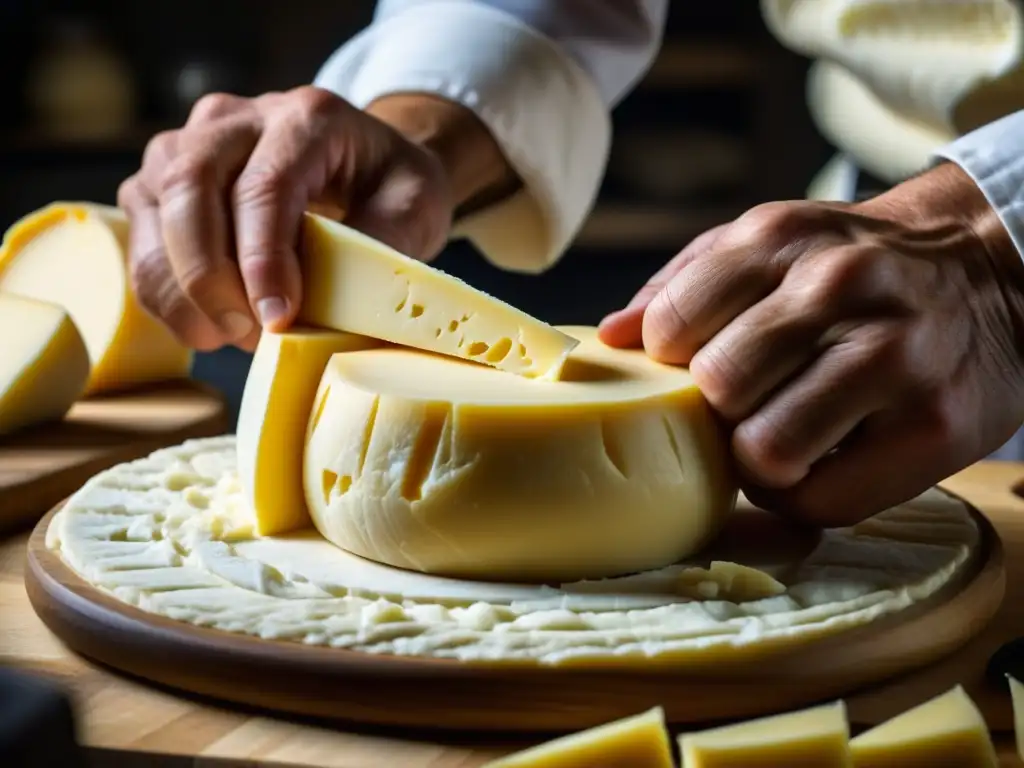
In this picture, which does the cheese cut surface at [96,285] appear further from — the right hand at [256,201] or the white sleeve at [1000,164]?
the white sleeve at [1000,164]

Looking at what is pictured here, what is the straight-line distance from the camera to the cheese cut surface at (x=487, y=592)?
2.89 ft

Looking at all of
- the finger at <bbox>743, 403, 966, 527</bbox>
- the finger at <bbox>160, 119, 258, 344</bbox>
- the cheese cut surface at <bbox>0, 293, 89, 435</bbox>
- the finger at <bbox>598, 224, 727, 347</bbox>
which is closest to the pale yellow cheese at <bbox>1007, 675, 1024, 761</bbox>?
the finger at <bbox>743, 403, 966, 527</bbox>

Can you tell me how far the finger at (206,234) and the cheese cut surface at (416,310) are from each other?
14 cm

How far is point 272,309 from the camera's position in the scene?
Result: 1.19 m

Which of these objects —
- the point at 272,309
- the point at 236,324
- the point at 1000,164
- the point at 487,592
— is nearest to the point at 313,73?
the point at 236,324

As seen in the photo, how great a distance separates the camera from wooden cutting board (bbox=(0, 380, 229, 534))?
4.67ft

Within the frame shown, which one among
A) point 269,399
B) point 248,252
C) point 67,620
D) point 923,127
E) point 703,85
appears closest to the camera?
point 67,620

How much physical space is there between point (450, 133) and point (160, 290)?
0.48 m

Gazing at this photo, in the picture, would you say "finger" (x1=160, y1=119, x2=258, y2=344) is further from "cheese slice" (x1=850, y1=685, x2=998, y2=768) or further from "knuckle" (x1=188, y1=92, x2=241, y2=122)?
"cheese slice" (x1=850, y1=685, x2=998, y2=768)

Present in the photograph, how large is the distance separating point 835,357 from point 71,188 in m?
3.34

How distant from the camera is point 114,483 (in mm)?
1287

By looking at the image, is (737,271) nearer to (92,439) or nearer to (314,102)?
(314,102)

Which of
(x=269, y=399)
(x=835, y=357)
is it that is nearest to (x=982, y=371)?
(x=835, y=357)

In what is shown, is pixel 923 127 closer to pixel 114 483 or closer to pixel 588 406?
pixel 588 406
